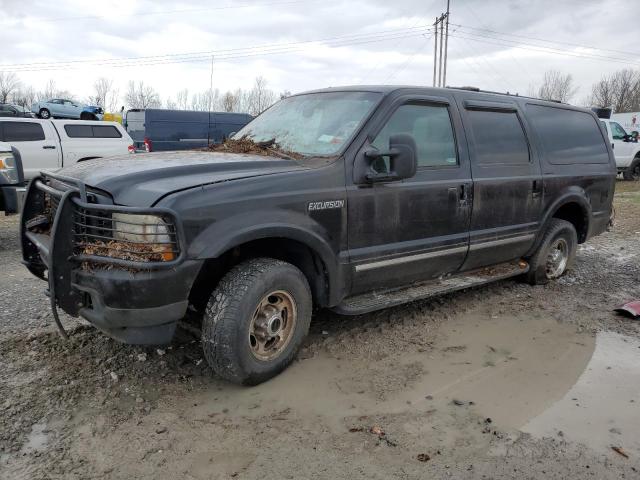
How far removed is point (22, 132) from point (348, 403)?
1137cm

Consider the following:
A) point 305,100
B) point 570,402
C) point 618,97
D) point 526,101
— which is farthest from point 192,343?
point 618,97

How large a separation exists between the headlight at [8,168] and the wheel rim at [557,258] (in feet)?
20.8

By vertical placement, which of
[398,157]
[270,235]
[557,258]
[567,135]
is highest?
[567,135]

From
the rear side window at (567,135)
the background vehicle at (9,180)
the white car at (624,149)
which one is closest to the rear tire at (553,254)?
the rear side window at (567,135)

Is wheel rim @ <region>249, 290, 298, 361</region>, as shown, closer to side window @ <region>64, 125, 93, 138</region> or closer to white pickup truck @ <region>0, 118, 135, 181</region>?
white pickup truck @ <region>0, 118, 135, 181</region>

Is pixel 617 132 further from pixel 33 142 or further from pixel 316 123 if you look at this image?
pixel 33 142

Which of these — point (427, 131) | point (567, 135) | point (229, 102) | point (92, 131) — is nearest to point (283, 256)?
point (427, 131)

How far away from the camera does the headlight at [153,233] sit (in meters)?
2.78

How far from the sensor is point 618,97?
68875 millimetres

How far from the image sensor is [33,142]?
38.3 feet

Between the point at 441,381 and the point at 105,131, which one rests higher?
the point at 105,131

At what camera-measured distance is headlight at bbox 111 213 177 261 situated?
278cm

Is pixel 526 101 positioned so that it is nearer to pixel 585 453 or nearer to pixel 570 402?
pixel 570 402

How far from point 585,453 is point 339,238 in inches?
74.3
